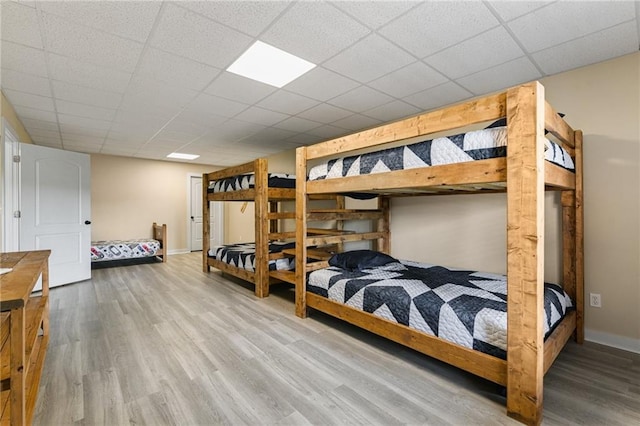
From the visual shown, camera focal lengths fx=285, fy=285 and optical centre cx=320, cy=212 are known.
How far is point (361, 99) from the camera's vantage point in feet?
10.1

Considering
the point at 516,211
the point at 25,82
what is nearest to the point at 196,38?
the point at 25,82

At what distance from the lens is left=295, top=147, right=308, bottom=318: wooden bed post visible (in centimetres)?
273

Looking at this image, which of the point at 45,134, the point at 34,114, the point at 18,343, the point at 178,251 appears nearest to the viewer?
the point at 18,343

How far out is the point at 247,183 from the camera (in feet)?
12.4

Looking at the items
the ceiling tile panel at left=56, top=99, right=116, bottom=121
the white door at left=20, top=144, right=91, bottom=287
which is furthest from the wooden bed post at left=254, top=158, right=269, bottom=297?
the white door at left=20, top=144, right=91, bottom=287

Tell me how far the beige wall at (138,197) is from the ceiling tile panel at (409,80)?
574cm

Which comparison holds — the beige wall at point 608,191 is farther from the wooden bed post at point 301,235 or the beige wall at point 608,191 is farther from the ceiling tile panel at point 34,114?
the ceiling tile panel at point 34,114

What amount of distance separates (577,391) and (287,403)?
1.64 metres

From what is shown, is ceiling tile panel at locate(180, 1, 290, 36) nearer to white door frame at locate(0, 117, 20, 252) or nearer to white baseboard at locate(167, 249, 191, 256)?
white door frame at locate(0, 117, 20, 252)

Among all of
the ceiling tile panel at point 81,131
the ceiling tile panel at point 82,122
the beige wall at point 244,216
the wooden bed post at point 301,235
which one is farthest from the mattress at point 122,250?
the wooden bed post at point 301,235

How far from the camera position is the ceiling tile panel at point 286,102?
298 cm

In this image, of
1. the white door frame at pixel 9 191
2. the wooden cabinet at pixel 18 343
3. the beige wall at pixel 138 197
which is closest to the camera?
the wooden cabinet at pixel 18 343

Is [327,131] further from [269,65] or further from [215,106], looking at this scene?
[269,65]

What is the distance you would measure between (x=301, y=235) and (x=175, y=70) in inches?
71.0
